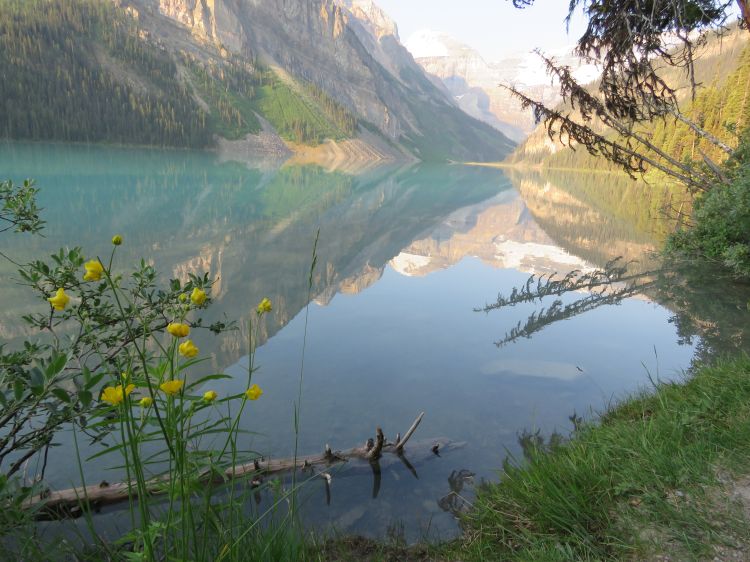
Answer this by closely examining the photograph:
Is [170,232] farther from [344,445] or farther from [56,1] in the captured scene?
[56,1]

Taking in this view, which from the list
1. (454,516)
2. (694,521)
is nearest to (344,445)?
(454,516)

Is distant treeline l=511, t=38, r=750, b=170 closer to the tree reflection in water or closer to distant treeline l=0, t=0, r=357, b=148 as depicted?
the tree reflection in water

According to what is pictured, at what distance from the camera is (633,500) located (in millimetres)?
3246

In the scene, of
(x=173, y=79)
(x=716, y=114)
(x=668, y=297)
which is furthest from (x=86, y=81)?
(x=668, y=297)

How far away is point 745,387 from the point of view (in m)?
4.42

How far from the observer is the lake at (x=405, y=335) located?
5.82 meters

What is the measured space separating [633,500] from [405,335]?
24.9 feet

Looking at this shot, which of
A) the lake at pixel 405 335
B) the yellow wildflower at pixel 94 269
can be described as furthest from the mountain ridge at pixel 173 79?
the yellow wildflower at pixel 94 269

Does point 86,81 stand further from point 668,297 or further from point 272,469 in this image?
point 272,469

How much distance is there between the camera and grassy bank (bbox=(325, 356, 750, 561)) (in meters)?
2.80

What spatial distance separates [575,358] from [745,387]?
5.22 m

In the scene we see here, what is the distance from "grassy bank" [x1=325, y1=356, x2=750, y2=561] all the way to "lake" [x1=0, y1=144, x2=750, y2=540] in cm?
101

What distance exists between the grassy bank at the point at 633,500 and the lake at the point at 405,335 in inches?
39.6

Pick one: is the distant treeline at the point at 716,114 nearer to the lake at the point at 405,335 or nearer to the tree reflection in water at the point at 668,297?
the tree reflection in water at the point at 668,297
